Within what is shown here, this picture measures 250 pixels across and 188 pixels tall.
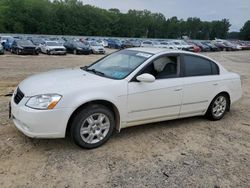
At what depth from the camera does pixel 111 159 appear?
155 inches

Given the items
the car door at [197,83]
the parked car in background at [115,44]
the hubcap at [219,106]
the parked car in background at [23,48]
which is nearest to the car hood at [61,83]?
the car door at [197,83]

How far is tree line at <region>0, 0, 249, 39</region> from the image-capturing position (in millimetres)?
81625

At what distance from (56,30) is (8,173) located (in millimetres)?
86051

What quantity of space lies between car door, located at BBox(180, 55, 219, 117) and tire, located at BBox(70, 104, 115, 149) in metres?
1.59

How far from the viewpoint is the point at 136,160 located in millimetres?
3936

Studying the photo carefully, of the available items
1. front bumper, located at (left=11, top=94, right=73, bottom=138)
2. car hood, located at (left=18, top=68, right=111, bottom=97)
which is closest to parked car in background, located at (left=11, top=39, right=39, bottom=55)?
car hood, located at (left=18, top=68, right=111, bottom=97)

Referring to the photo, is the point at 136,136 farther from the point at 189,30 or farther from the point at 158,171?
the point at 189,30

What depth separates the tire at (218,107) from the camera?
573cm

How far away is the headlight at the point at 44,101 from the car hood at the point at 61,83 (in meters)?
0.07

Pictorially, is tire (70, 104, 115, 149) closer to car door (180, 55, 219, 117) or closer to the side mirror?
the side mirror

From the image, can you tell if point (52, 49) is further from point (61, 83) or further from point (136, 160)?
point (136, 160)

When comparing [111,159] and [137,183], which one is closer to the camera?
[137,183]

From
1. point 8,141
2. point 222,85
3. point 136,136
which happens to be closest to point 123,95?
point 136,136

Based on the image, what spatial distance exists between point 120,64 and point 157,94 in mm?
846
